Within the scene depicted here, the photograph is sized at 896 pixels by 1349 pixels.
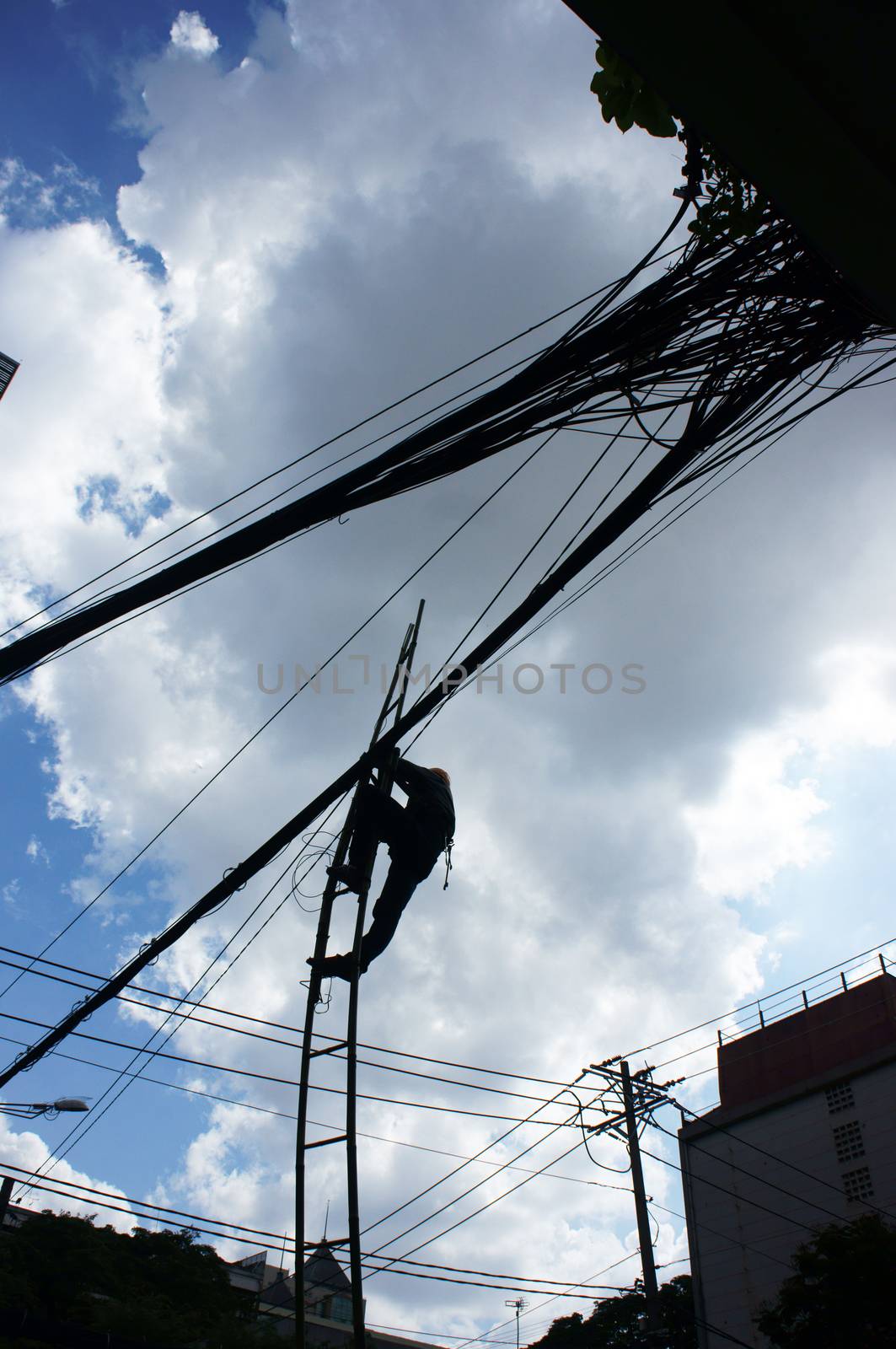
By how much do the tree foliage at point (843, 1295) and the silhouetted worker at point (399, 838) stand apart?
12.4 meters

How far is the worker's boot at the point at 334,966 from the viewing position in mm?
5227

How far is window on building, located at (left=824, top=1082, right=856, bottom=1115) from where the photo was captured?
2111cm

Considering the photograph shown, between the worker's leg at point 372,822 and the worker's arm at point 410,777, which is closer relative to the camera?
the worker's leg at point 372,822

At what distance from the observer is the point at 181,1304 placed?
19922 mm

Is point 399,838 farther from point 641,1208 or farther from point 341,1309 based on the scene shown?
point 341,1309

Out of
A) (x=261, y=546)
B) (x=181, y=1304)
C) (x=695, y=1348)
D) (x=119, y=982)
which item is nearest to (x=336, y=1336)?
(x=695, y=1348)

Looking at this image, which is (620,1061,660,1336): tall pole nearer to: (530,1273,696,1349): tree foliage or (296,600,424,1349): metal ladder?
(296,600,424,1349): metal ladder

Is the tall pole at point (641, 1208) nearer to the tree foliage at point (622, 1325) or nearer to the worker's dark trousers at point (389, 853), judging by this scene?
the worker's dark trousers at point (389, 853)

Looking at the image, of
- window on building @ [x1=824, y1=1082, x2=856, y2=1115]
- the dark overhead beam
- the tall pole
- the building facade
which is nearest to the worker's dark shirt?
the dark overhead beam

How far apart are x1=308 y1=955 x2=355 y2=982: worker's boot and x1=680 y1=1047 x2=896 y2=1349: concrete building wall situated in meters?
19.3

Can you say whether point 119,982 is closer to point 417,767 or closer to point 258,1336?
point 417,767

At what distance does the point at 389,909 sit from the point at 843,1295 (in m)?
13.1

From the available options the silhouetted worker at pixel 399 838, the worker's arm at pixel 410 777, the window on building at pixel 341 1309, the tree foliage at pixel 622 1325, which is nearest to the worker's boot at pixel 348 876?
the silhouetted worker at pixel 399 838

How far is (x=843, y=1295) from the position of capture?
1402 cm
